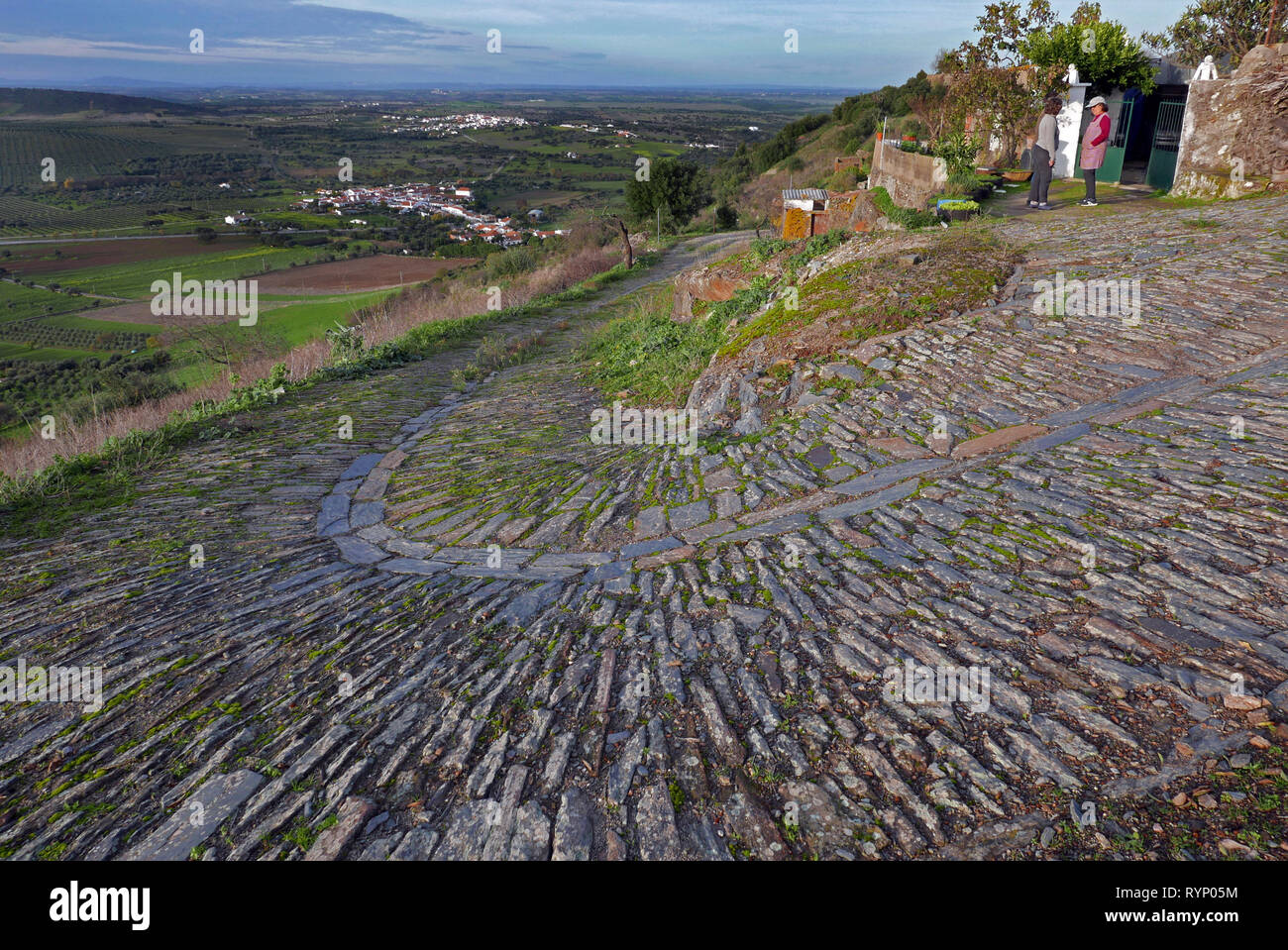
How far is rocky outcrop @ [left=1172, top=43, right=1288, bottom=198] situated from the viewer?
42.4 feet

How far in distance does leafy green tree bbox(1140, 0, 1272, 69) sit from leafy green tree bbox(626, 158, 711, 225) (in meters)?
25.4

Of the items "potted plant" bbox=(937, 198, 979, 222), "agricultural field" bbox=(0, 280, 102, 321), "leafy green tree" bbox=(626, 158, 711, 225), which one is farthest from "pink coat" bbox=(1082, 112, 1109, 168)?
"agricultural field" bbox=(0, 280, 102, 321)

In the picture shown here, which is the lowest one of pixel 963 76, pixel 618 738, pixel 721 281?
pixel 618 738

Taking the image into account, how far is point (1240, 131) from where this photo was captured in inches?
531

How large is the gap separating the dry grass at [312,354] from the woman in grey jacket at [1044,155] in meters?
12.8

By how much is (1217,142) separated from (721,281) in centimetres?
1058

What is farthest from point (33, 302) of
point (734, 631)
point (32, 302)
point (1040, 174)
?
point (734, 631)

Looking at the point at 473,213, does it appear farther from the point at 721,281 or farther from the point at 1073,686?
the point at 1073,686

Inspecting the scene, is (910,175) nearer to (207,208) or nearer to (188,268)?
(188,268)

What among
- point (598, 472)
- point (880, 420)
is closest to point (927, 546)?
point (880, 420)

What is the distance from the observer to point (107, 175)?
7019 centimetres

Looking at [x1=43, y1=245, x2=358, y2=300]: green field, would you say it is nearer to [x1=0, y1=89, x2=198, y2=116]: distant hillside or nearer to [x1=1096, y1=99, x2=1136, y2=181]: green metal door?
[x1=1096, y1=99, x2=1136, y2=181]: green metal door

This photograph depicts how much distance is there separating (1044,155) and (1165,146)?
567 cm

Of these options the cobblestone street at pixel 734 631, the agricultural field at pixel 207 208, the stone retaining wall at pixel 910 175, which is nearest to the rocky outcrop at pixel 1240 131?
the stone retaining wall at pixel 910 175
